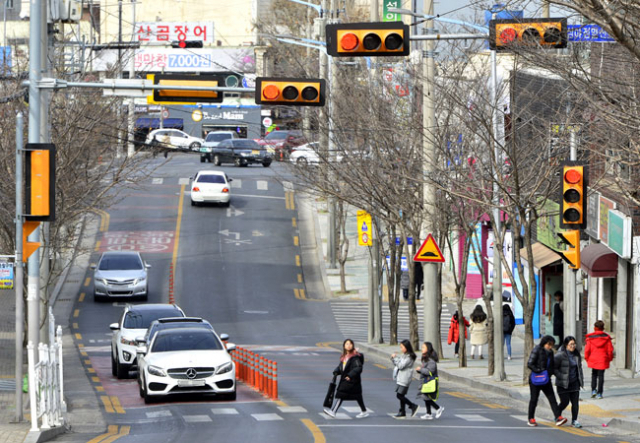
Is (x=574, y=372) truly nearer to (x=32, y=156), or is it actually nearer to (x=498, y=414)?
(x=498, y=414)

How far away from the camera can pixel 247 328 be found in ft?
137

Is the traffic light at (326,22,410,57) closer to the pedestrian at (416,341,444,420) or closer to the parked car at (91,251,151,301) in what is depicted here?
the pedestrian at (416,341,444,420)

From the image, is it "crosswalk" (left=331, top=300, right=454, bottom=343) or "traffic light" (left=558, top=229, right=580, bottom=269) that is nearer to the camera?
"traffic light" (left=558, top=229, right=580, bottom=269)

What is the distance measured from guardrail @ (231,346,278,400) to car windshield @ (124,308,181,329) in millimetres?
2030

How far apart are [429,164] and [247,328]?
1629 centimetres

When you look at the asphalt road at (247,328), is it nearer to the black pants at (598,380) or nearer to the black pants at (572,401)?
the black pants at (572,401)

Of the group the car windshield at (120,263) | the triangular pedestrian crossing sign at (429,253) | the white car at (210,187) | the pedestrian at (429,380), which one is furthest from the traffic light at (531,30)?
the white car at (210,187)

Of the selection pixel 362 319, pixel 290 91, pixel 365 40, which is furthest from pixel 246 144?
pixel 365 40

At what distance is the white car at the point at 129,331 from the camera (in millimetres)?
27672

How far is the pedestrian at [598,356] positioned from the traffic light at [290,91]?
9508 mm

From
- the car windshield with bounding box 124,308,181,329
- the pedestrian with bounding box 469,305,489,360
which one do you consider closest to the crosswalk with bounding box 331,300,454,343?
the pedestrian with bounding box 469,305,489,360

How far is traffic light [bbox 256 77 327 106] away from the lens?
16062 mm

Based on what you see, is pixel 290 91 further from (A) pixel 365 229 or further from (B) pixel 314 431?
(A) pixel 365 229

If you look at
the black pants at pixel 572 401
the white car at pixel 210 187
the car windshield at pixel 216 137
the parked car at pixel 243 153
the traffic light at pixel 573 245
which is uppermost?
the car windshield at pixel 216 137
